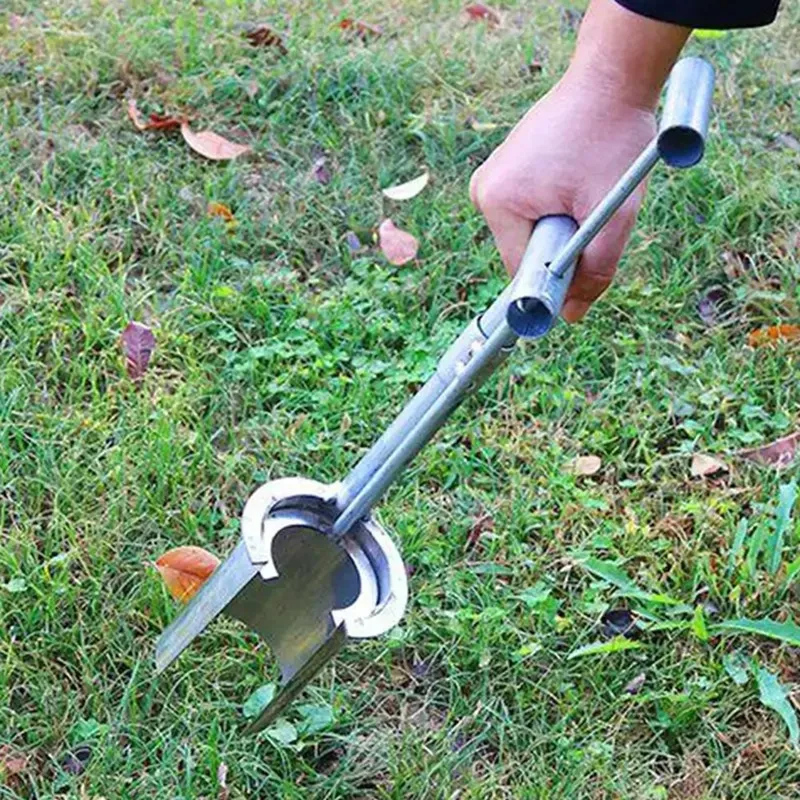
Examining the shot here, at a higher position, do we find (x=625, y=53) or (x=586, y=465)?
(x=625, y=53)

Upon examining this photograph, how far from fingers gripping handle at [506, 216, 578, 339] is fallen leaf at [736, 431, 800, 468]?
1.12m

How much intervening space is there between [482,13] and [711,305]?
1224 mm

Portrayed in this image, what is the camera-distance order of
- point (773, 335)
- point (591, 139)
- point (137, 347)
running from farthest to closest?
point (773, 335)
point (137, 347)
point (591, 139)

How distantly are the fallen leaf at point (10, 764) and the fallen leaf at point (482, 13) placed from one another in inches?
89.4

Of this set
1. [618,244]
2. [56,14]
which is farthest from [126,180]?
[618,244]

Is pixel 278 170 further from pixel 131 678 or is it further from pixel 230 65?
pixel 131 678

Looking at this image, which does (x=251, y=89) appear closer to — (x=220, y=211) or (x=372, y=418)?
(x=220, y=211)

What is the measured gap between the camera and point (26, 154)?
2.65 metres

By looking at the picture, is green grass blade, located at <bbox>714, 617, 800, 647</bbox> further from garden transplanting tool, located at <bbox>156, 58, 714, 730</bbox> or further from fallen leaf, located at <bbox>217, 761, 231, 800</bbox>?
fallen leaf, located at <bbox>217, 761, 231, 800</bbox>

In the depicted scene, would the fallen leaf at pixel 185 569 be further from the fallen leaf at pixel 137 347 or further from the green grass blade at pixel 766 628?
the green grass blade at pixel 766 628

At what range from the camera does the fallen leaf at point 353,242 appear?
2.55 meters

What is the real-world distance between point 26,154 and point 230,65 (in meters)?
0.55

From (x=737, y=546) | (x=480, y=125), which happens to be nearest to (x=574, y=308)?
(x=737, y=546)

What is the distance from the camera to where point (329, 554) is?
1.57m
